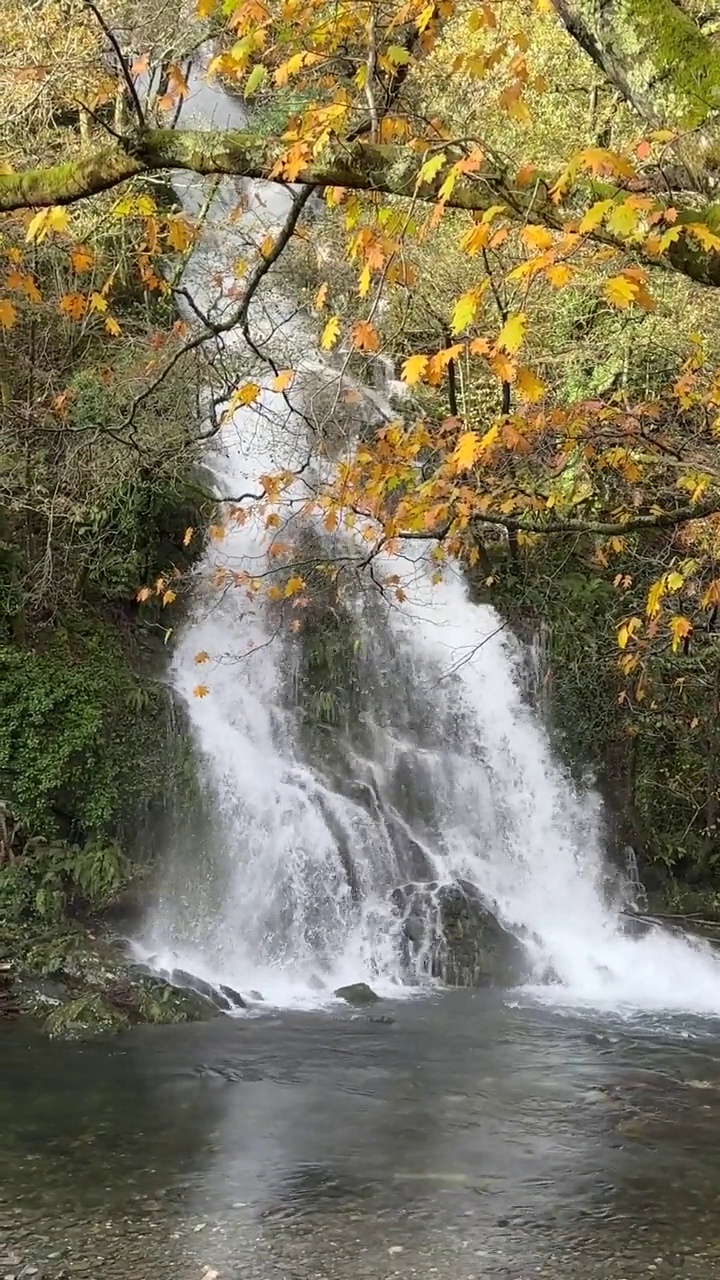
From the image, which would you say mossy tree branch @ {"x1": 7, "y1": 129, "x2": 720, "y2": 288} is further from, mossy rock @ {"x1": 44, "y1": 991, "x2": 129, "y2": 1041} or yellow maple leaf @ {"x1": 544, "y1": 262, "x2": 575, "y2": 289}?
mossy rock @ {"x1": 44, "y1": 991, "x2": 129, "y2": 1041}

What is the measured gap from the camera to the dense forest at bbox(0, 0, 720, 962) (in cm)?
333

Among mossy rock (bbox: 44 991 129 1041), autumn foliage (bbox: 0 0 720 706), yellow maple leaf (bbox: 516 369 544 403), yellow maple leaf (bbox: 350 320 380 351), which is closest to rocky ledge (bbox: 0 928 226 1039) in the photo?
mossy rock (bbox: 44 991 129 1041)

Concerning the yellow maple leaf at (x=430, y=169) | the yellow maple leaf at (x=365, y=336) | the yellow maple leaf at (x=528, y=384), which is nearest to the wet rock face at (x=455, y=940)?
the yellow maple leaf at (x=365, y=336)

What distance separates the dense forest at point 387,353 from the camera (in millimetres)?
3328

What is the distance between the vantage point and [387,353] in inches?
494

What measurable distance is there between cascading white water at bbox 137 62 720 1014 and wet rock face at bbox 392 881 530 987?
0.73 ft

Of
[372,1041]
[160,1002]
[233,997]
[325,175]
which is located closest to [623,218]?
[325,175]

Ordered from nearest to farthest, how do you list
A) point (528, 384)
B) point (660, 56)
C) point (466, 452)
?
point (660, 56), point (528, 384), point (466, 452)

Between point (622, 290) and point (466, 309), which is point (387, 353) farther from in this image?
point (622, 290)

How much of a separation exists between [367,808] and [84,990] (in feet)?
12.7

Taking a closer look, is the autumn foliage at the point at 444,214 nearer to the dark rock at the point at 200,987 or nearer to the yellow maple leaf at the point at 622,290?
the yellow maple leaf at the point at 622,290

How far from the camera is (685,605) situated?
10125 millimetres

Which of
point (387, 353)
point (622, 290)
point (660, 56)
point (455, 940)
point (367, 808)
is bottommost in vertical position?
point (455, 940)

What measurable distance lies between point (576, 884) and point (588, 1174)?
711cm
